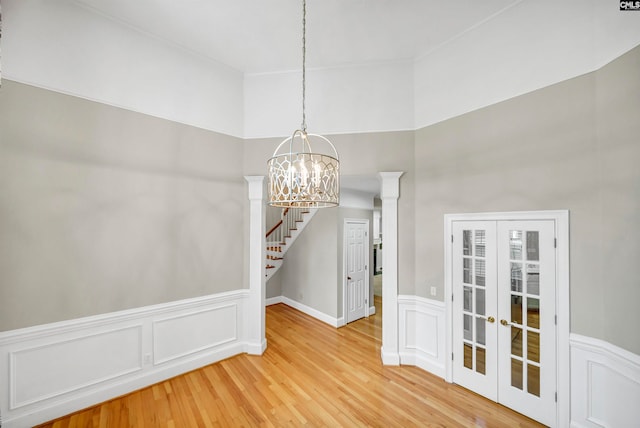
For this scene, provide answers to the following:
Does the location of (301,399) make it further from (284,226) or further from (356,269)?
(284,226)

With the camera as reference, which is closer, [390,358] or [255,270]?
[390,358]

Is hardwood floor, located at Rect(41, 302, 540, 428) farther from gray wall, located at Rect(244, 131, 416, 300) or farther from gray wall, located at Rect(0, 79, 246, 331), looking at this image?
gray wall, located at Rect(244, 131, 416, 300)

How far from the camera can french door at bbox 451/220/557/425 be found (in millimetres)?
2561

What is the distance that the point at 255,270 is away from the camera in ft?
13.0

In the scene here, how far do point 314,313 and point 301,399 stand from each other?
8.97ft

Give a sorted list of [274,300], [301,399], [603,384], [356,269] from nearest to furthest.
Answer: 1. [603,384]
2. [301,399]
3. [356,269]
4. [274,300]

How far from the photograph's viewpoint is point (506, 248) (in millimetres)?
2840

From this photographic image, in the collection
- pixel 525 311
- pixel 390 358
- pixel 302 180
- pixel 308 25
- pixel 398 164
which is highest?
Result: pixel 308 25

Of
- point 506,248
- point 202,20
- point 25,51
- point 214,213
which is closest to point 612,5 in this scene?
point 506,248

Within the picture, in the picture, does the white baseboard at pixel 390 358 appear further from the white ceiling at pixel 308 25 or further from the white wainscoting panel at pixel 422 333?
the white ceiling at pixel 308 25

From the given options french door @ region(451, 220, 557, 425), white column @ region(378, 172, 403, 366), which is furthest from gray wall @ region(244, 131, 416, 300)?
french door @ region(451, 220, 557, 425)

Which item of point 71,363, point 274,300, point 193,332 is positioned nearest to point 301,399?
point 193,332

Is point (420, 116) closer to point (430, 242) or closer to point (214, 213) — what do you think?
point (430, 242)

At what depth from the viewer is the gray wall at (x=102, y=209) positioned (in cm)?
245
